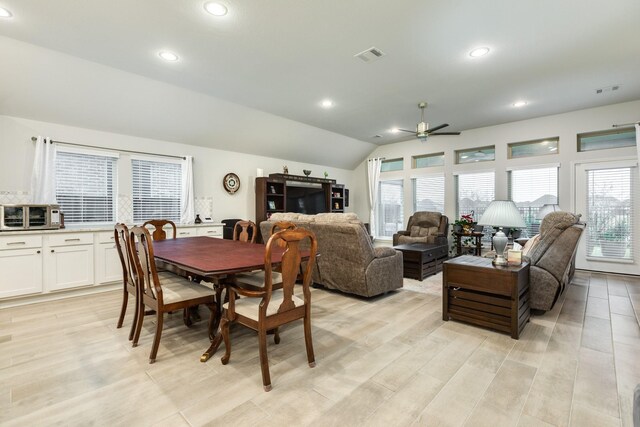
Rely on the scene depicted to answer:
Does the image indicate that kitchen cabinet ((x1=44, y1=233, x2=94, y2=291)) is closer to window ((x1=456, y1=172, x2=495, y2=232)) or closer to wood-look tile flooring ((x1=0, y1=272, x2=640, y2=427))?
wood-look tile flooring ((x1=0, y1=272, x2=640, y2=427))

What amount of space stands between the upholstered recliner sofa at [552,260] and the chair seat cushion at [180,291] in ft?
10.6

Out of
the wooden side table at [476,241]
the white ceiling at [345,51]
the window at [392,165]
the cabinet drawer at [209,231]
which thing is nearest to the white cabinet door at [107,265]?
the cabinet drawer at [209,231]

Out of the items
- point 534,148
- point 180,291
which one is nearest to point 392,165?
point 534,148

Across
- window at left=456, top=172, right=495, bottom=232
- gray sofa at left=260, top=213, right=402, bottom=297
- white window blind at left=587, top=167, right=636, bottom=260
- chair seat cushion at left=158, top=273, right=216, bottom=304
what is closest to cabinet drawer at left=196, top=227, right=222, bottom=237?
gray sofa at left=260, top=213, right=402, bottom=297

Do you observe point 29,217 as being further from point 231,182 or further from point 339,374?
point 339,374

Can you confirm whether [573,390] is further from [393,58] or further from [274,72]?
[274,72]

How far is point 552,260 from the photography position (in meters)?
3.09

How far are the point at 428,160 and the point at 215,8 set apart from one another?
6.12m

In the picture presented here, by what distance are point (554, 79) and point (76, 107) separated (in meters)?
6.52

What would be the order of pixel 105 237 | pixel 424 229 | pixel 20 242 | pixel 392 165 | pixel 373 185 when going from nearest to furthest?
1. pixel 20 242
2. pixel 105 237
3. pixel 424 229
4. pixel 392 165
5. pixel 373 185

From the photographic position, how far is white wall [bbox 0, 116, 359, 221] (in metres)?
3.89

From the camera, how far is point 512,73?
3.89 m

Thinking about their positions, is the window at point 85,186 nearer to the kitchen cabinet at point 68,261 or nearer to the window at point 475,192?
the kitchen cabinet at point 68,261

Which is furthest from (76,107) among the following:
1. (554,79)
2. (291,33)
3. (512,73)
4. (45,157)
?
(554,79)
